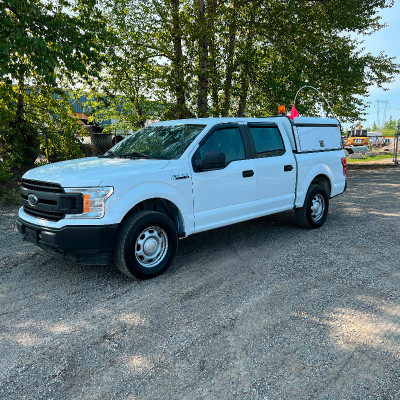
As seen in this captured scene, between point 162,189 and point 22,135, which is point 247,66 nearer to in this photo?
point 22,135

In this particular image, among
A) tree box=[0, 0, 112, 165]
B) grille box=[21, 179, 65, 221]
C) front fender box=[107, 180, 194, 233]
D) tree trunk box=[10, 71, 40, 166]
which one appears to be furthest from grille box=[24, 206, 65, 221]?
tree trunk box=[10, 71, 40, 166]

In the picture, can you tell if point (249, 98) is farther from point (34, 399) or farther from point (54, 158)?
point (34, 399)

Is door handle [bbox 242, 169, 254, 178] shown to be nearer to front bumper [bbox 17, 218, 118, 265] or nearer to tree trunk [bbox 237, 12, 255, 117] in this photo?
front bumper [bbox 17, 218, 118, 265]

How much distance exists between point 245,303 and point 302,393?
1.36 m

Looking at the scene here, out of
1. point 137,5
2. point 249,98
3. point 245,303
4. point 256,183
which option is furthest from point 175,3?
point 245,303

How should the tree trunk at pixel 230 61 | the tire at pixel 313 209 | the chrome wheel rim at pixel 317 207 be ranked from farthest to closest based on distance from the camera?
the tree trunk at pixel 230 61
the chrome wheel rim at pixel 317 207
the tire at pixel 313 209

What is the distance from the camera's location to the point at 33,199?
4.43 metres

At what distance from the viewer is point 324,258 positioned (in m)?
5.20

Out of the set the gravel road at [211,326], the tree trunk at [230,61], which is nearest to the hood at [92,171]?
the gravel road at [211,326]

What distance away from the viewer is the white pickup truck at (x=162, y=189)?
13.3 feet

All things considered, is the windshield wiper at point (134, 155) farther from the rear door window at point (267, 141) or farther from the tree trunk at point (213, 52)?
the tree trunk at point (213, 52)

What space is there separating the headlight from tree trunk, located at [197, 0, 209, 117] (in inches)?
402

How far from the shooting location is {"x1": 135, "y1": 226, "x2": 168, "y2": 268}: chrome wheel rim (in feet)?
14.4

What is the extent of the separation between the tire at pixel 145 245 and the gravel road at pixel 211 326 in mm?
177
